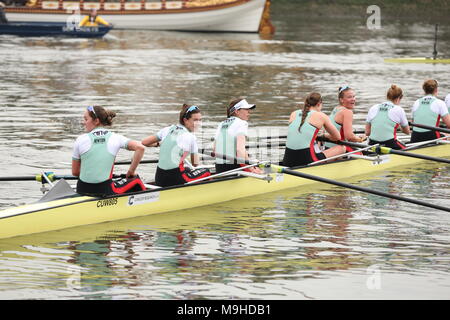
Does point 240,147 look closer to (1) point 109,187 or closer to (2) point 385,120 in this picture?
(1) point 109,187

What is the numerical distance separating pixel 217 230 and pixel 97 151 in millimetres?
2102

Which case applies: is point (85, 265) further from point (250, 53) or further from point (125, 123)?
point (250, 53)

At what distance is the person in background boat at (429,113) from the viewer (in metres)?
17.5

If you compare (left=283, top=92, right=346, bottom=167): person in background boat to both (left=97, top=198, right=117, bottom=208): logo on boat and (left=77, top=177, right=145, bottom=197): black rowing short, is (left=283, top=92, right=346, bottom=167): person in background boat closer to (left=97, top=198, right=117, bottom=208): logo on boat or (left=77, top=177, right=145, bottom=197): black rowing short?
(left=77, top=177, right=145, bottom=197): black rowing short

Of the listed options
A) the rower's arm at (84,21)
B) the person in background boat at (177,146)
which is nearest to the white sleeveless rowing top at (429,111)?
the person in background boat at (177,146)

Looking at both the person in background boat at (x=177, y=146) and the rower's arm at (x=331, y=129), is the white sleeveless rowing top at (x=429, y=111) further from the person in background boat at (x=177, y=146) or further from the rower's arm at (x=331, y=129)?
the person in background boat at (x=177, y=146)

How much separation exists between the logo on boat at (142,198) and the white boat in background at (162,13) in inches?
1687

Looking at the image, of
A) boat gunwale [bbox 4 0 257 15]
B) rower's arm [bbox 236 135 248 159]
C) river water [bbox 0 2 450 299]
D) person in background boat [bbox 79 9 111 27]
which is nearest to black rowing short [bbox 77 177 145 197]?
river water [bbox 0 2 450 299]

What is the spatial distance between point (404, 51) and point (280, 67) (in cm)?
1156

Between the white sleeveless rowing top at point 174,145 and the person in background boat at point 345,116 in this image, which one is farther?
the person in background boat at point 345,116

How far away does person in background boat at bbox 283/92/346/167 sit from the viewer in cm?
1476

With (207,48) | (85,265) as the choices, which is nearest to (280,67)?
(207,48)

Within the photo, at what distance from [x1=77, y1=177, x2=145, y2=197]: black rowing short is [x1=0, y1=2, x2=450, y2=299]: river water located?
476mm
